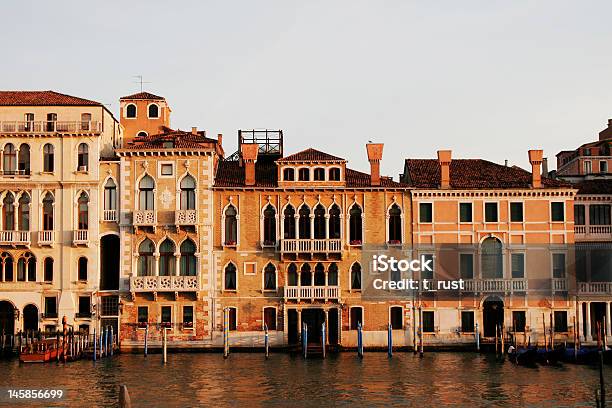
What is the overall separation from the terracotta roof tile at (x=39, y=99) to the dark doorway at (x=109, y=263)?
669 centimetres

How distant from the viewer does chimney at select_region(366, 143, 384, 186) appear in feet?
158

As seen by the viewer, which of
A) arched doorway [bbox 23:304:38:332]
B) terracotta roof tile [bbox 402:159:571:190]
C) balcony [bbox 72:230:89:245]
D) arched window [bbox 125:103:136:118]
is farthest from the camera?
arched window [bbox 125:103:136:118]

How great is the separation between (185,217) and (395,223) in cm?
986

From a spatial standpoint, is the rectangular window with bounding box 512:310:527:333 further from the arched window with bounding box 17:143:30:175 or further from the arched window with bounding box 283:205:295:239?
the arched window with bounding box 17:143:30:175

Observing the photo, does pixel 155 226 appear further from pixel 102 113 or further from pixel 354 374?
pixel 354 374

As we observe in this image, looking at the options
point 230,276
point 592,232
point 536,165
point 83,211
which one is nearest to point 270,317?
point 230,276

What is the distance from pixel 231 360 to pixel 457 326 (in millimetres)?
10974

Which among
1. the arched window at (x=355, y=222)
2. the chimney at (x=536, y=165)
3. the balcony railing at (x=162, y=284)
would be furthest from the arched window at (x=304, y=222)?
the chimney at (x=536, y=165)

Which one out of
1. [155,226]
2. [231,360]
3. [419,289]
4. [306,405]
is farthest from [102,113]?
[306,405]

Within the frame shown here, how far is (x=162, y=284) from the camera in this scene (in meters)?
46.8

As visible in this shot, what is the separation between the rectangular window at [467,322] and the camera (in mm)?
47281

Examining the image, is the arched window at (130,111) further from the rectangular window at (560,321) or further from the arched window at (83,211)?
the rectangular window at (560,321)

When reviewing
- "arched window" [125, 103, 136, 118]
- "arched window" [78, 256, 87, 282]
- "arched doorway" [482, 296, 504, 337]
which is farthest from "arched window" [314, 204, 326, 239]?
"arched window" [125, 103, 136, 118]

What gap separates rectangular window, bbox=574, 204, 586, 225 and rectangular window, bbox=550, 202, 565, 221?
2.50 metres
